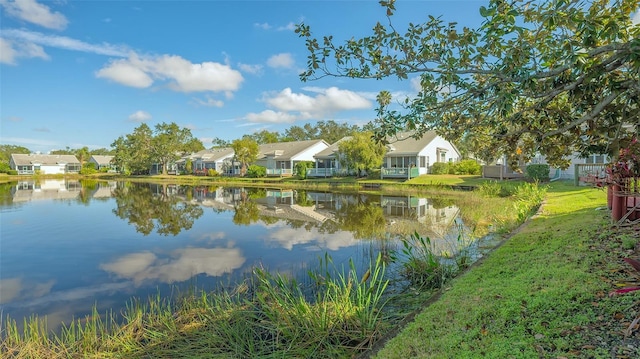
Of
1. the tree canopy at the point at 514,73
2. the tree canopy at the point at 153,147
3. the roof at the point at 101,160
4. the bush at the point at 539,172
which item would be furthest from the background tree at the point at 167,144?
the tree canopy at the point at 514,73

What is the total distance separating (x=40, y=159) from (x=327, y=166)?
255ft

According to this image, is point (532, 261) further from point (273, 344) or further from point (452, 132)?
point (273, 344)

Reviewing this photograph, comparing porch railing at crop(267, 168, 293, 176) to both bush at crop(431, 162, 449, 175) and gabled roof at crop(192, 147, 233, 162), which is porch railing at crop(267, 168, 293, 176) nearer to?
gabled roof at crop(192, 147, 233, 162)

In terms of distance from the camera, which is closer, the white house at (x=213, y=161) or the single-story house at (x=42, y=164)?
the white house at (x=213, y=161)

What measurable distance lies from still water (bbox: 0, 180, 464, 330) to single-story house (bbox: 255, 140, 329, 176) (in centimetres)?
2631

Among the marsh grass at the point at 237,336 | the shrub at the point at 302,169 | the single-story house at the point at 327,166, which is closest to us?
the marsh grass at the point at 237,336

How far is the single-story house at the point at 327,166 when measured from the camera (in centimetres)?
4061

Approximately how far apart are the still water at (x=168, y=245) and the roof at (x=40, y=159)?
77405mm

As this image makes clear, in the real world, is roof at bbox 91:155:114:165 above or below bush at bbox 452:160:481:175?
above

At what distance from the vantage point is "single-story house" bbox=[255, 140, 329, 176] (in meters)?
46.2

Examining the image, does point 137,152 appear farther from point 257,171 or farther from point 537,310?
point 537,310

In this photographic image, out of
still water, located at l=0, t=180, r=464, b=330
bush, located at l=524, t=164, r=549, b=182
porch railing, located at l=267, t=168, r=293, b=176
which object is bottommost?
still water, located at l=0, t=180, r=464, b=330

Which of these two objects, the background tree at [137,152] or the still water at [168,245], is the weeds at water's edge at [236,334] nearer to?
the still water at [168,245]

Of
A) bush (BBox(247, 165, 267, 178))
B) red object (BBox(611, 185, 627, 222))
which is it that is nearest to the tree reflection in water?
red object (BBox(611, 185, 627, 222))
